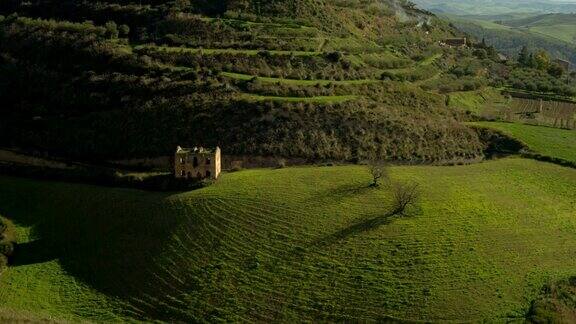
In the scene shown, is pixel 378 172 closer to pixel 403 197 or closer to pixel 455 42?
pixel 403 197

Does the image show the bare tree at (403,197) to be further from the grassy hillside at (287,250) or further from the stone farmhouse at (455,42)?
the stone farmhouse at (455,42)

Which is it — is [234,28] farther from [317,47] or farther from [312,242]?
[312,242]

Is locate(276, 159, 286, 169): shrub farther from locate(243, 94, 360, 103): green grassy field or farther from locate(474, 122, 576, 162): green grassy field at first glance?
locate(474, 122, 576, 162): green grassy field

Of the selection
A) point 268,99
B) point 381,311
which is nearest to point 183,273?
point 381,311

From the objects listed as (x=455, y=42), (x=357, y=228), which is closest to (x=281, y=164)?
(x=357, y=228)

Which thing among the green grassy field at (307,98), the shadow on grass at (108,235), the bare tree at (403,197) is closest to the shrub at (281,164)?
the green grassy field at (307,98)

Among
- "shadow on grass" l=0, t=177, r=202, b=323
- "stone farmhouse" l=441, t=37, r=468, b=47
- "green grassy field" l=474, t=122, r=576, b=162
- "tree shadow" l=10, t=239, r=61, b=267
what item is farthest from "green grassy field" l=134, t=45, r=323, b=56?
"stone farmhouse" l=441, t=37, r=468, b=47
